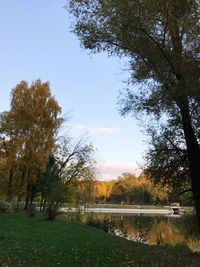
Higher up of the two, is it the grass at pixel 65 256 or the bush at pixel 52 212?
the bush at pixel 52 212

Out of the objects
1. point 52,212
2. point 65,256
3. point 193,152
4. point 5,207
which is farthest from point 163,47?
point 5,207

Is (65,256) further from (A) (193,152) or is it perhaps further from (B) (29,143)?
(B) (29,143)

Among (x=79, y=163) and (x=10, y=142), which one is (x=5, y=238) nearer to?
(x=10, y=142)

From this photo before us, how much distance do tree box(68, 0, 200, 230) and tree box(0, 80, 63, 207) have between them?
21208 mm

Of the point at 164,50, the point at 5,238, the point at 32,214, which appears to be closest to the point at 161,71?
the point at 164,50

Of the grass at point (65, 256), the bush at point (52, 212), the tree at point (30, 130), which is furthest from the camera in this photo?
the tree at point (30, 130)

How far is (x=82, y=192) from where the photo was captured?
4791cm

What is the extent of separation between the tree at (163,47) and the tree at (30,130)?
21208 mm

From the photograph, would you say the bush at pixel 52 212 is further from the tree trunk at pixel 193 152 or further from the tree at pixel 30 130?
the tree trunk at pixel 193 152

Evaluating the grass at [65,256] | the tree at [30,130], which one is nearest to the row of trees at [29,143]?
the tree at [30,130]

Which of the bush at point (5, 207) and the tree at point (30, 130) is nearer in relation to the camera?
the bush at point (5, 207)

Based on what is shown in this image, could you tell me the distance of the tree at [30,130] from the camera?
32406 mm

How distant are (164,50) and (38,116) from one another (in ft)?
76.1

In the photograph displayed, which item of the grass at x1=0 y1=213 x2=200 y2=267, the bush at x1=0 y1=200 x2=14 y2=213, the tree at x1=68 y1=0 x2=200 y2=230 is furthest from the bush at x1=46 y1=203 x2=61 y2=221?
the tree at x1=68 y1=0 x2=200 y2=230
